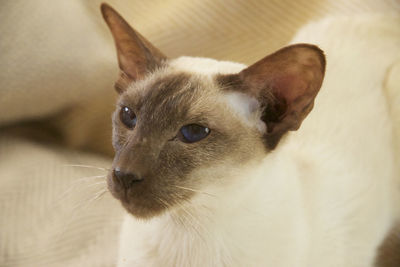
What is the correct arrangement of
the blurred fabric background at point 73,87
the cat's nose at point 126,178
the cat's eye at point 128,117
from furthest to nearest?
the blurred fabric background at point 73,87 < the cat's eye at point 128,117 < the cat's nose at point 126,178

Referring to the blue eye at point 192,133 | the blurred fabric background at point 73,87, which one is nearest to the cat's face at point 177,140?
the blue eye at point 192,133

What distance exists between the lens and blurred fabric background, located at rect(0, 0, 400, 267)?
5.05 feet

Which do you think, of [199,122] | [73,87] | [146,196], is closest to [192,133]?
[199,122]

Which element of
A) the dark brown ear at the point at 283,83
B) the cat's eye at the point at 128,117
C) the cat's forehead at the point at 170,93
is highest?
the dark brown ear at the point at 283,83

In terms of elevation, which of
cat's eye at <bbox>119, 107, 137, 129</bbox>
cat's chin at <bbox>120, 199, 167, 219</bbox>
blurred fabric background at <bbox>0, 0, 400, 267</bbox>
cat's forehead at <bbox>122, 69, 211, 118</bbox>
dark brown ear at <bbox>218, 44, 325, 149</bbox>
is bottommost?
blurred fabric background at <bbox>0, 0, 400, 267</bbox>

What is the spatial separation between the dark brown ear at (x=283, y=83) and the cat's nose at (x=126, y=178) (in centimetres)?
29

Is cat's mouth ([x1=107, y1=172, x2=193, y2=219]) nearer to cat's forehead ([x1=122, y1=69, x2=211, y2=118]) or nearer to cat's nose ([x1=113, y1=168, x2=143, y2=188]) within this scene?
cat's nose ([x1=113, y1=168, x2=143, y2=188])

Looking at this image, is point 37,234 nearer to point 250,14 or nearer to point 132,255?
point 132,255

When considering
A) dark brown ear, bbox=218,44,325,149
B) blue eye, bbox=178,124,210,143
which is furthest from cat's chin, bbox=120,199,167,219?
dark brown ear, bbox=218,44,325,149

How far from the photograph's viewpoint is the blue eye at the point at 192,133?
944mm

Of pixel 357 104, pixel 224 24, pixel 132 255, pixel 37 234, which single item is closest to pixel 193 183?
pixel 132 255

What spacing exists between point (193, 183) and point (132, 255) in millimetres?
299

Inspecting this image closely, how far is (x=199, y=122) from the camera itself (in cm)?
95

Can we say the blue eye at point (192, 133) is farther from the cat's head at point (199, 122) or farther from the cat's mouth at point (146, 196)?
the cat's mouth at point (146, 196)
